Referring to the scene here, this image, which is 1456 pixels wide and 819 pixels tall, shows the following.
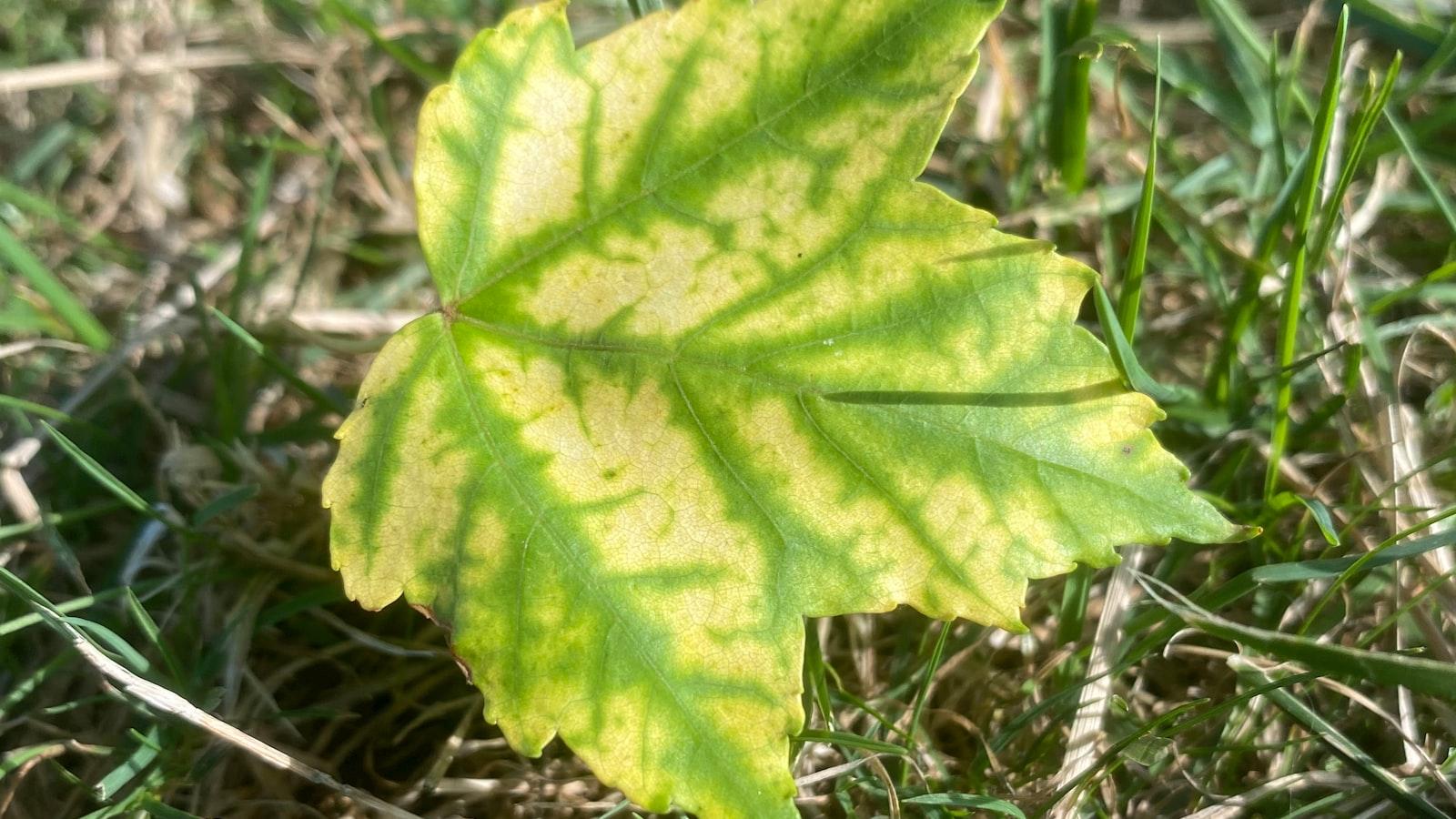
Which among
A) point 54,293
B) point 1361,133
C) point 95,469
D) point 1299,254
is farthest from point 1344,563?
point 54,293

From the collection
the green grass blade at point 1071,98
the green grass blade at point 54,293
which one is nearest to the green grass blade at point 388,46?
the green grass blade at point 54,293

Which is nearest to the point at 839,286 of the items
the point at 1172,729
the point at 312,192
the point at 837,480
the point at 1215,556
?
the point at 837,480

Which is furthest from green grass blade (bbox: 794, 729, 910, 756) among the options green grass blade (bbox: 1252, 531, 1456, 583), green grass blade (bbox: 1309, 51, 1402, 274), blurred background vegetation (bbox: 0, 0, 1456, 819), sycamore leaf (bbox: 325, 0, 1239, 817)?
green grass blade (bbox: 1309, 51, 1402, 274)

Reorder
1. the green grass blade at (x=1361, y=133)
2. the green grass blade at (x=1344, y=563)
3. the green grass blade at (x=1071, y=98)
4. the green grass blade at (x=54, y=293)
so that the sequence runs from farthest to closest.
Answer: the green grass blade at (x=54, y=293) → the green grass blade at (x=1071, y=98) → the green grass blade at (x=1361, y=133) → the green grass blade at (x=1344, y=563)

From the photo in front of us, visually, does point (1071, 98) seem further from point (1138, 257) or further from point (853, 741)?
point (853, 741)

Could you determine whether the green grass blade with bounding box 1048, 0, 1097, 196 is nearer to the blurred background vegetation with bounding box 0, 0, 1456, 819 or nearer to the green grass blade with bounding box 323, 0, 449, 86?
the blurred background vegetation with bounding box 0, 0, 1456, 819

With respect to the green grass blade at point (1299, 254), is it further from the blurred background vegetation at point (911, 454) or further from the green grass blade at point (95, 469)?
the green grass blade at point (95, 469)
